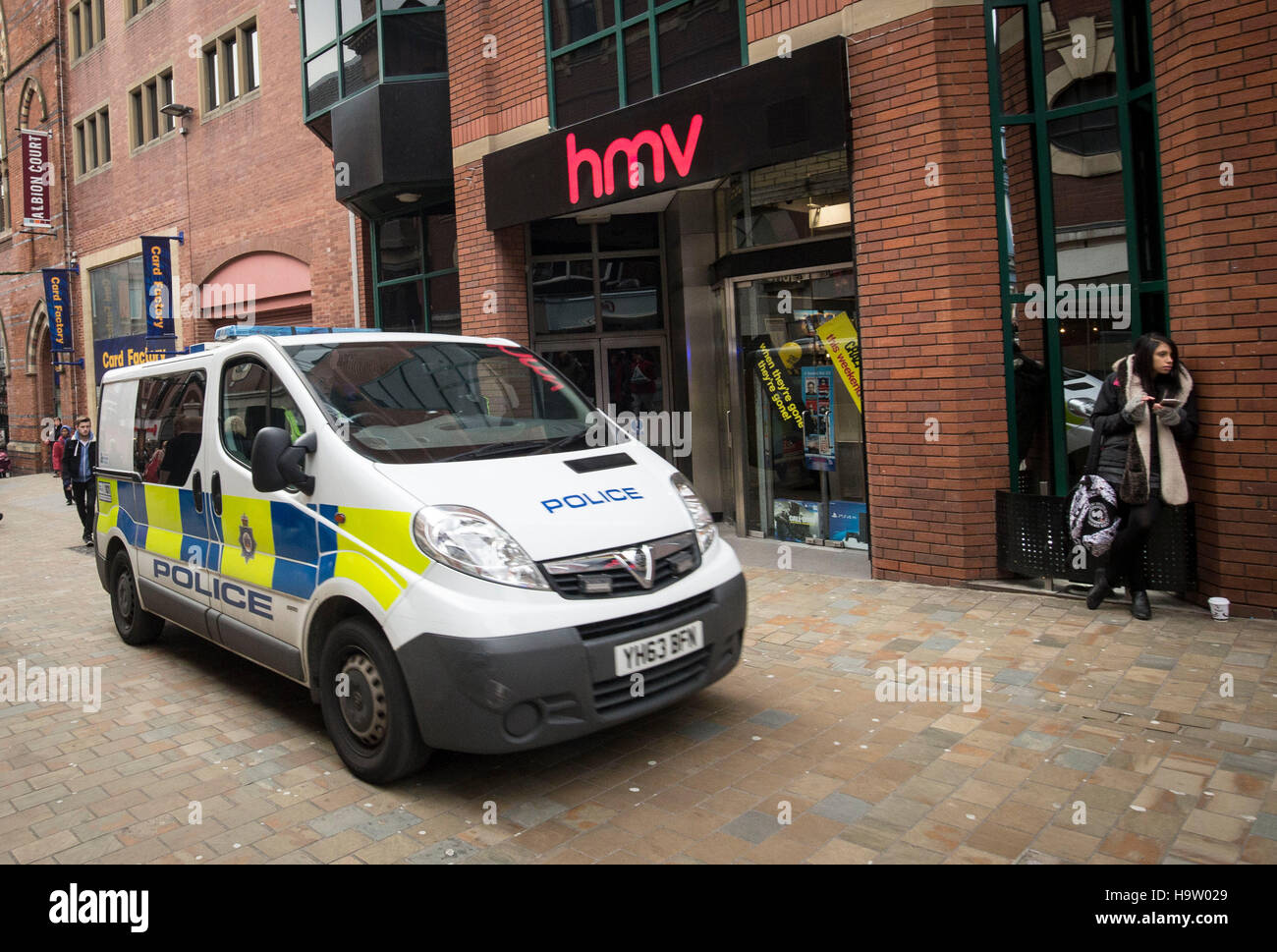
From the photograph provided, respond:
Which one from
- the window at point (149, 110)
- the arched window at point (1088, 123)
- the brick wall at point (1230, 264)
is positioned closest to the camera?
the brick wall at point (1230, 264)

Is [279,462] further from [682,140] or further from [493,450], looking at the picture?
[682,140]

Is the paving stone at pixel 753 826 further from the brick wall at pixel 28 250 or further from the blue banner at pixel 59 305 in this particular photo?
the blue banner at pixel 59 305

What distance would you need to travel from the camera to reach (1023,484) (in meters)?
7.02

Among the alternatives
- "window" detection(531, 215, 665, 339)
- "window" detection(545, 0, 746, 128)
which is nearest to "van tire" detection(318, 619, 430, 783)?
"window" detection(545, 0, 746, 128)

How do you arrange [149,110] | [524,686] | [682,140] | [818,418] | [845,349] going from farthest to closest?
[149,110], [818,418], [845,349], [682,140], [524,686]

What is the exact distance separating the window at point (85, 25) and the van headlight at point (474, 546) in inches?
1018

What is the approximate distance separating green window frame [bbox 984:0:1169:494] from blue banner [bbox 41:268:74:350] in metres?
25.8

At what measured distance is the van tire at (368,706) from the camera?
3.71 meters

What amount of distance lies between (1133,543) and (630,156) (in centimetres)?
565

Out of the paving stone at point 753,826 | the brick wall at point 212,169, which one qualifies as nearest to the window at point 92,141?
the brick wall at point 212,169

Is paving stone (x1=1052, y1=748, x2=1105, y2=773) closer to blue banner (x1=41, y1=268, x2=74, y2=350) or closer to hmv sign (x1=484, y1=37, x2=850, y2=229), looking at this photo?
hmv sign (x1=484, y1=37, x2=850, y2=229)

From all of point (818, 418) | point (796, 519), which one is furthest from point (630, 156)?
point (796, 519)

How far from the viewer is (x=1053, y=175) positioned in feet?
22.2
